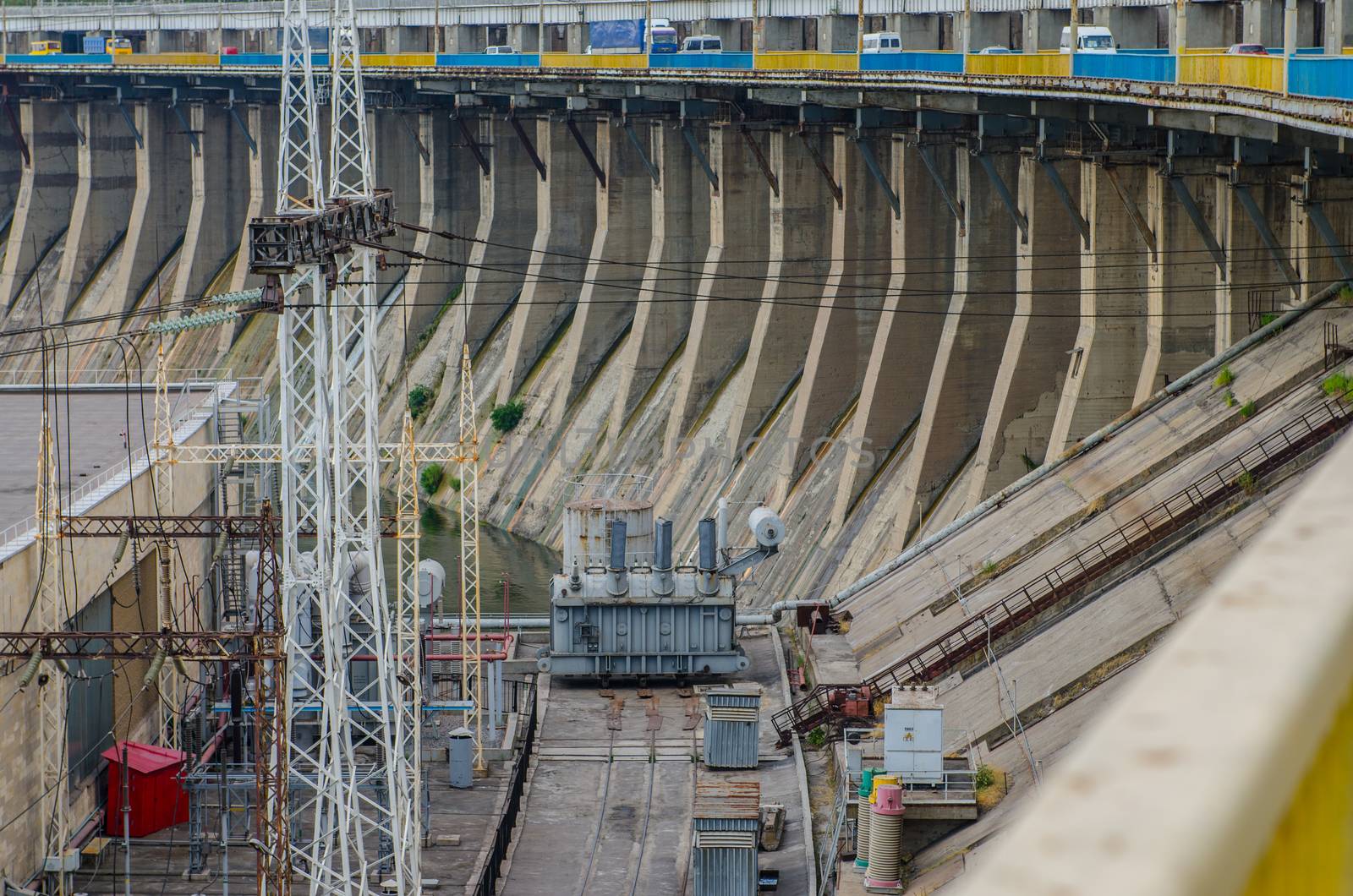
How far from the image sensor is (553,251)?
232 feet

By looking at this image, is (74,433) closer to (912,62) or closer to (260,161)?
(912,62)

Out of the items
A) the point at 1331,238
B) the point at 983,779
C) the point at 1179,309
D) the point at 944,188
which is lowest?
the point at 983,779

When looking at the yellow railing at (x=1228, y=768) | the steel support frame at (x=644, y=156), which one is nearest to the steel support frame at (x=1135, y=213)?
the steel support frame at (x=644, y=156)

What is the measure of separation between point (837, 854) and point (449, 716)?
1471 cm

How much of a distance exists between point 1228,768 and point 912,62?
4540 cm

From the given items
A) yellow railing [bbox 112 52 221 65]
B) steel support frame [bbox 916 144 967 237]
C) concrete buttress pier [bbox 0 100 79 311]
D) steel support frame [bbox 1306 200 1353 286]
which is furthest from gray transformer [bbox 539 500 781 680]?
concrete buttress pier [bbox 0 100 79 311]

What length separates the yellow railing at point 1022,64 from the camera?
37219 mm

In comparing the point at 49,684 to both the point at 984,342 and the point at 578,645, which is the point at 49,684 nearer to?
the point at 578,645

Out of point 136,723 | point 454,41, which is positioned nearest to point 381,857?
point 136,723

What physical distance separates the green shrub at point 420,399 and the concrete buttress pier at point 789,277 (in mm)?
19148

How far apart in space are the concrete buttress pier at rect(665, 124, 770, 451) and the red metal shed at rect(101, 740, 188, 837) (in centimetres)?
2501

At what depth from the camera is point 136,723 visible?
38594mm

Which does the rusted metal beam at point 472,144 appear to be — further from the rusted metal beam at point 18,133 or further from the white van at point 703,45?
the rusted metal beam at point 18,133

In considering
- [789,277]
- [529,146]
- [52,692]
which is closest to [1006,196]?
[789,277]
